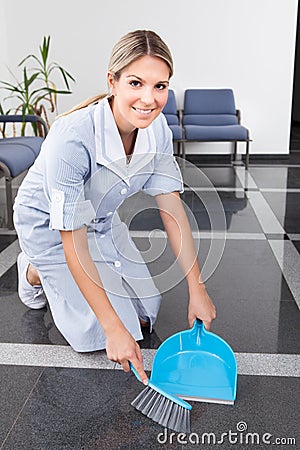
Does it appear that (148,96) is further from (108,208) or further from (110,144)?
(108,208)

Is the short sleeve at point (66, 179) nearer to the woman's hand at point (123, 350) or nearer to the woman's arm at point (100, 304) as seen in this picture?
the woman's arm at point (100, 304)

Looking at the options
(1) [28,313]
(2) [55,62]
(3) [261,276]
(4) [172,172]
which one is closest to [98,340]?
(1) [28,313]

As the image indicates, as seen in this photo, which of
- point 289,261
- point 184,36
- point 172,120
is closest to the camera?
point 289,261

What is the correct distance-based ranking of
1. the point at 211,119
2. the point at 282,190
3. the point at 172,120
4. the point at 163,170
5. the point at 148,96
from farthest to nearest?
the point at 211,119 < the point at 172,120 < the point at 282,190 < the point at 163,170 < the point at 148,96

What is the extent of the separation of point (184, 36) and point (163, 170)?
4191mm

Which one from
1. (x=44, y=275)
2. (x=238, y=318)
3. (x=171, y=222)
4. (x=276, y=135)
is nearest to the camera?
(x=171, y=222)

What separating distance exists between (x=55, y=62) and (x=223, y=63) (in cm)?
168

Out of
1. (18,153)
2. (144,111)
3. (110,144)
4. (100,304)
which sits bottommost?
(100,304)

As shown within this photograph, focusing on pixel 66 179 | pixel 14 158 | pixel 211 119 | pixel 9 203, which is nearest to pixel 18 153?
pixel 14 158

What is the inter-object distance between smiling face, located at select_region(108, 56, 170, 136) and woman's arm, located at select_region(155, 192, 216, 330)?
42cm

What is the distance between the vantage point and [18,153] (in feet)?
11.3

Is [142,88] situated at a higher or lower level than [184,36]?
lower

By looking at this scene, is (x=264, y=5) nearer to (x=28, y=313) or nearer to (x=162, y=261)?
(x=162, y=261)

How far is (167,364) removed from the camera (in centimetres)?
162
